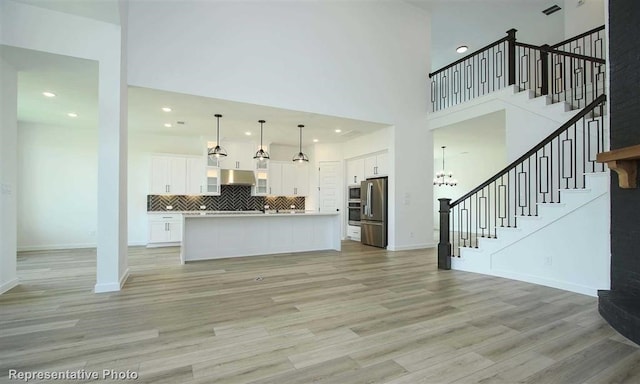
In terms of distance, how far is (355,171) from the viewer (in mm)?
8453

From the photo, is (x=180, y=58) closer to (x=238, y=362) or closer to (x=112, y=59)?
(x=112, y=59)

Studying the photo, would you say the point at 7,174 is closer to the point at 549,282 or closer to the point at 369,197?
the point at 369,197

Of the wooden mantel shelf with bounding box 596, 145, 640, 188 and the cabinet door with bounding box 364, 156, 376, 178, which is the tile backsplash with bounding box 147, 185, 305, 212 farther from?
the wooden mantel shelf with bounding box 596, 145, 640, 188

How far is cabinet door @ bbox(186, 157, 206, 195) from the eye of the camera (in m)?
8.16

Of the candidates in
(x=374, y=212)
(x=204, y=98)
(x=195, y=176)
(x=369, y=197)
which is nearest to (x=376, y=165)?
(x=369, y=197)

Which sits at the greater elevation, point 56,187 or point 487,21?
point 487,21

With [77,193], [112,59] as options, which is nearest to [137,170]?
[77,193]

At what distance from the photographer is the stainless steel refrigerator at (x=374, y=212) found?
7.11 meters

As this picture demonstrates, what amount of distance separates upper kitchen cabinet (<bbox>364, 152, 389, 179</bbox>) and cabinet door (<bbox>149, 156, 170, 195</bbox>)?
5.41 meters

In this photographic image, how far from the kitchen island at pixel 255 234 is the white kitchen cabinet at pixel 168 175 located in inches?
108

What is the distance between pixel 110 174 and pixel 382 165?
5.66 meters

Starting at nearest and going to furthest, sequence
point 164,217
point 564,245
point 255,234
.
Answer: point 564,245 < point 255,234 < point 164,217

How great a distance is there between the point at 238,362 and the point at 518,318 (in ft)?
8.54

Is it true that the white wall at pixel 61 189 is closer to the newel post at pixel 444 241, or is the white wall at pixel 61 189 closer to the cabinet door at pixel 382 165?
the cabinet door at pixel 382 165
